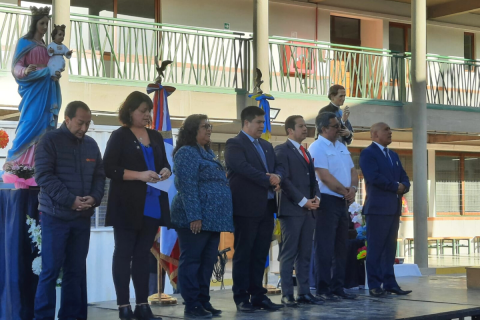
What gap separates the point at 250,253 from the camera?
6.57 meters

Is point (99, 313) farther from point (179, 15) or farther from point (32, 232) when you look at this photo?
point (179, 15)

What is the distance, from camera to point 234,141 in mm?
6590

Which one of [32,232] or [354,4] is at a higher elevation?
[354,4]

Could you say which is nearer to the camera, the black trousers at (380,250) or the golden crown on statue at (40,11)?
the golden crown on statue at (40,11)

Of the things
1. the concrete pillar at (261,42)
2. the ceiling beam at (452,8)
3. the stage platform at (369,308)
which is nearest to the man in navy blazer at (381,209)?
the stage platform at (369,308)

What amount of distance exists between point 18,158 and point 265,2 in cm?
880

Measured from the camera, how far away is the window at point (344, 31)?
18.6m

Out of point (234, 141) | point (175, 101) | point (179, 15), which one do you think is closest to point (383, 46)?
point (179, 15)

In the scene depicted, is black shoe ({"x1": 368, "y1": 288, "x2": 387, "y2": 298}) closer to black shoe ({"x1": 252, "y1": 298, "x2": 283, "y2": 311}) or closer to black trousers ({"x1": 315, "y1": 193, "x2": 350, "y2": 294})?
black trousers ({"x1": 315, "y1": 193, "x2": 350, "y2": 294})

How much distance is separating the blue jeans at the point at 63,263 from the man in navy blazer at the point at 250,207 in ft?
4.53

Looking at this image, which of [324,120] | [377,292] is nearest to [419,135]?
[377,292]

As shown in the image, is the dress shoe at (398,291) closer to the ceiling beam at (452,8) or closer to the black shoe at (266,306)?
the black shoe at (266,306)

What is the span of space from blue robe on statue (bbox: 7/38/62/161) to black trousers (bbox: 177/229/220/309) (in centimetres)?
145

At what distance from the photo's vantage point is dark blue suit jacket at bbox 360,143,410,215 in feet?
26.2
